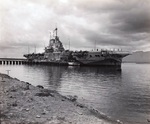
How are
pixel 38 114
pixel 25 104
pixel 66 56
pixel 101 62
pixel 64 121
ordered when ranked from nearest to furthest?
pixel 64 121, pixel 38 114, pixel 25 104, pixel 101 62, pixel 66 56

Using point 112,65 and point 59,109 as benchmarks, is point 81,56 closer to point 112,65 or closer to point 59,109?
point 112,65

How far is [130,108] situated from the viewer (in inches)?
741

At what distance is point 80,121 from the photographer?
1139cm

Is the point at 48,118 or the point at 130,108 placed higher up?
the point at 48,118

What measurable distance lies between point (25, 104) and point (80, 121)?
4.06 metres

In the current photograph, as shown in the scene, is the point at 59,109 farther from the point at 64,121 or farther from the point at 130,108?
the point at 130,108

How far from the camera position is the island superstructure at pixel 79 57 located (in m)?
113

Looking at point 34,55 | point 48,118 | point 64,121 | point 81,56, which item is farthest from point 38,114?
point 34,55

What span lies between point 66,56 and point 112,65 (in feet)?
94.4

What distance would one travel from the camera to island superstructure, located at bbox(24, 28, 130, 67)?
371ft

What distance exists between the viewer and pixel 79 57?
11756 cm

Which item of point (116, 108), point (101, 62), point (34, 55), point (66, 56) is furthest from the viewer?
point (34, 55)

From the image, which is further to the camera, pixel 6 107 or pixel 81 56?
pixel 81 56

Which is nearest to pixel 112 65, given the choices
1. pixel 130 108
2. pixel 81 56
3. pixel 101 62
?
pixel 101 62
